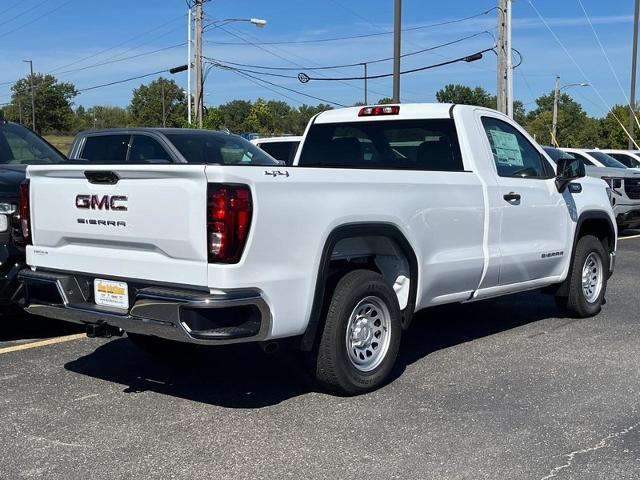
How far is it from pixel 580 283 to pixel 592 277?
1.42ft

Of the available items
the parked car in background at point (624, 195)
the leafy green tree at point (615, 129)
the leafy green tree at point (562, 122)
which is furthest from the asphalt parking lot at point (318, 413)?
the leafy green tree at point (562, 122)

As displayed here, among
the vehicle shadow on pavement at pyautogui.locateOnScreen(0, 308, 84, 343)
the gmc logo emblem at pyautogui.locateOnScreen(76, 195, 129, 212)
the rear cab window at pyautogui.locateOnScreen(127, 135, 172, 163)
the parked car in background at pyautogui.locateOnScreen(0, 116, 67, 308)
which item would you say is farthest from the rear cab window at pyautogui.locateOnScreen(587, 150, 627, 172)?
the gmc logo emblem at pyautogui.locateOnScreen(76, 195, 129, 212)

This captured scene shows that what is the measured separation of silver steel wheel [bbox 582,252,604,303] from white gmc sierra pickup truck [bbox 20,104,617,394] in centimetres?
99

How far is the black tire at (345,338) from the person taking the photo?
5027 millimetres

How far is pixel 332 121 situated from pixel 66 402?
3.33 metres

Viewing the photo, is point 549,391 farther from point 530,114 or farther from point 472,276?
point 530,114

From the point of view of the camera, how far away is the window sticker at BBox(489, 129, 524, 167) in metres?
6.72

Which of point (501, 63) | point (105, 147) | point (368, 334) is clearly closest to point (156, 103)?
point (501, 63)

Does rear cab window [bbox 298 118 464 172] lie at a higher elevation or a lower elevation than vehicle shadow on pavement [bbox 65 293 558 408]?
higher

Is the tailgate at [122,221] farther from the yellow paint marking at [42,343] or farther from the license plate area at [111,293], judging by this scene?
the yellow paint marking at [42,343]

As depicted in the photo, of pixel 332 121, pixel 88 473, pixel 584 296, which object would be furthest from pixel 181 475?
pixel 584 296

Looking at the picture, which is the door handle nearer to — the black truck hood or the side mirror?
the side mirror

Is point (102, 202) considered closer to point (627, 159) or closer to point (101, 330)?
point (101, 330)

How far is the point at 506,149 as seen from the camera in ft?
22.6
